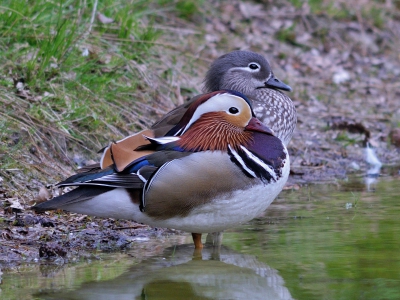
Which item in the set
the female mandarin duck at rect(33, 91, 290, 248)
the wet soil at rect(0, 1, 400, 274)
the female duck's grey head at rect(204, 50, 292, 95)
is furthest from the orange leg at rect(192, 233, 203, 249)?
the female duck's grey head at rect(204, 50, 292, 95)

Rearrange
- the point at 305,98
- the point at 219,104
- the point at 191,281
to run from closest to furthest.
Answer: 1. the point at 191,281
2. the point at 219,104
3. the point at 305,98

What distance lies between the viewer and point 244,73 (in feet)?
20.1

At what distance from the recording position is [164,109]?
6.74 meters

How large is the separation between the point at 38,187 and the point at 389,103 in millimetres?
5221

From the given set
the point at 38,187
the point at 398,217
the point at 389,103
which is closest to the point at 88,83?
the point at 38,187

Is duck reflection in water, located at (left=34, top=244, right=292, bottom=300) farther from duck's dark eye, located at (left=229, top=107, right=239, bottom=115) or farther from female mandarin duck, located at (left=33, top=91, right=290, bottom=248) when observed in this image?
duck's dark eye, located at (left=229, top=107, right=239, bottom=115)

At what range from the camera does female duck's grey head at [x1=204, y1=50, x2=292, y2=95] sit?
613 centimetres

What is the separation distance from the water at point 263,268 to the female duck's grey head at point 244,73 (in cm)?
149

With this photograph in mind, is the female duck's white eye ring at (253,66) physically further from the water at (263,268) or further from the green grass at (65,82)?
the water at (263,268)

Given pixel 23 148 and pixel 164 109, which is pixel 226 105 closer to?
pixel 23 148

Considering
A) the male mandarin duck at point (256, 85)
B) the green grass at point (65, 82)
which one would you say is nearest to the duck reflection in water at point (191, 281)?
the green grass at point (65, 82)

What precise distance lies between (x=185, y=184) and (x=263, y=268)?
0.60 meters

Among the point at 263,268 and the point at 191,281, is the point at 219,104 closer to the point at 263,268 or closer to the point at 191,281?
the point at 263,268

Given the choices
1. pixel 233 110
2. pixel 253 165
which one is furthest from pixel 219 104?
pixel 253 165
